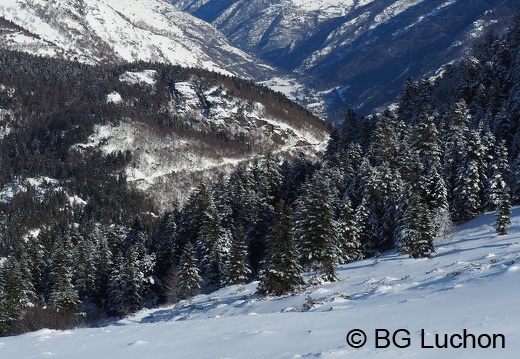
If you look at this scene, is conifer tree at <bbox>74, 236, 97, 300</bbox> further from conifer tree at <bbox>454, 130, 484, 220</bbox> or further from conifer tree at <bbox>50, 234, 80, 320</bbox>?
conifer tree at <bbox>454, 130, 484, 220</bbox>

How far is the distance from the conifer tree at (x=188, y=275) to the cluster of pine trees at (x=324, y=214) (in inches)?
5.9

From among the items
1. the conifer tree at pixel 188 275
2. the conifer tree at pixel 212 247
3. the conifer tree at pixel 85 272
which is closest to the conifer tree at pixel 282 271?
the conifer tree at pixel 188 275

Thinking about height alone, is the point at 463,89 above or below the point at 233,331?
above

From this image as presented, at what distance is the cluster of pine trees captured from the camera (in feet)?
145

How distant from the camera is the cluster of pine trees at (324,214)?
44125mm

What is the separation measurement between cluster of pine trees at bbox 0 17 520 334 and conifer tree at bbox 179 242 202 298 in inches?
5.9

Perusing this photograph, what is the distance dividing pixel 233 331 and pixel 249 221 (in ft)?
168

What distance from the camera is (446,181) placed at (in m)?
58.1

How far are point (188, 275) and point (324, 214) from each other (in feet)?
77.1

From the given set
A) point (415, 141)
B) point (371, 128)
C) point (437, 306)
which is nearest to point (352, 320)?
point (437, 306)

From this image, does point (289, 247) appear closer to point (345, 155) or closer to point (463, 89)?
point (345, 155)

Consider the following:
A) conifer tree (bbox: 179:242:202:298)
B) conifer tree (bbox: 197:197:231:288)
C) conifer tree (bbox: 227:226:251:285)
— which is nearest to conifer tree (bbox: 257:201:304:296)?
conifer tree (bbox: 227:226:251:285)

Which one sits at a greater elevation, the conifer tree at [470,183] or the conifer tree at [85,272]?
the conifer tree at [470,183]

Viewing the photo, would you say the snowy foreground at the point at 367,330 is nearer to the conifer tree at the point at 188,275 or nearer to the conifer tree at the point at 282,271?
the conifer tree at the point at 282,271
